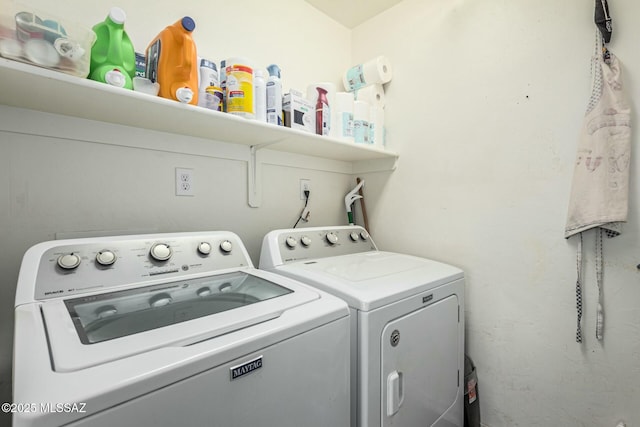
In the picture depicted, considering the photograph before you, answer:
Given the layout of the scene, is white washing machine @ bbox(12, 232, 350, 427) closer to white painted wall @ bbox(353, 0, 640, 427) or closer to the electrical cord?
the electrical cord

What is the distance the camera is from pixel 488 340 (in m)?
1.53

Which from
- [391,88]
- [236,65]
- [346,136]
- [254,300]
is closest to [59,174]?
[236,65]

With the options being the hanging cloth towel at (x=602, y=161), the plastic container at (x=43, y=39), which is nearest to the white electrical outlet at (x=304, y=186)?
the plastic container at (x=43, y=39)

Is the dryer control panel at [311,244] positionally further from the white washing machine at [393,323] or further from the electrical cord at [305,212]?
the electrical cord at [305,212]

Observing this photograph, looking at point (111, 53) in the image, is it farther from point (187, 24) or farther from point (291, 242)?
point (291, 242)

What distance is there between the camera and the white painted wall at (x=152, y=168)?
1.04 m

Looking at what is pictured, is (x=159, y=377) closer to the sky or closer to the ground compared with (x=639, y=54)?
closer to the ground

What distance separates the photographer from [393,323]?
1.04 meters

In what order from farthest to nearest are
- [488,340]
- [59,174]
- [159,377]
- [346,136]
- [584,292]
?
1. [346,136]
2. [488,340]
3. [584,292]
4. [59,174]
5. [159,377]

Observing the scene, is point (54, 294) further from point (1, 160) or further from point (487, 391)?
point (487, 391)

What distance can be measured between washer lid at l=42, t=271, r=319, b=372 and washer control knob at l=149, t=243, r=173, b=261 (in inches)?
4.1

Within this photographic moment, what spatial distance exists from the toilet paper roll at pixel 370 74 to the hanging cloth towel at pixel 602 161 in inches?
41.1

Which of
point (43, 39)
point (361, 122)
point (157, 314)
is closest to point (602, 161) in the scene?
point (361, 122)

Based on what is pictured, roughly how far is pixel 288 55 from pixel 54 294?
174 cm
